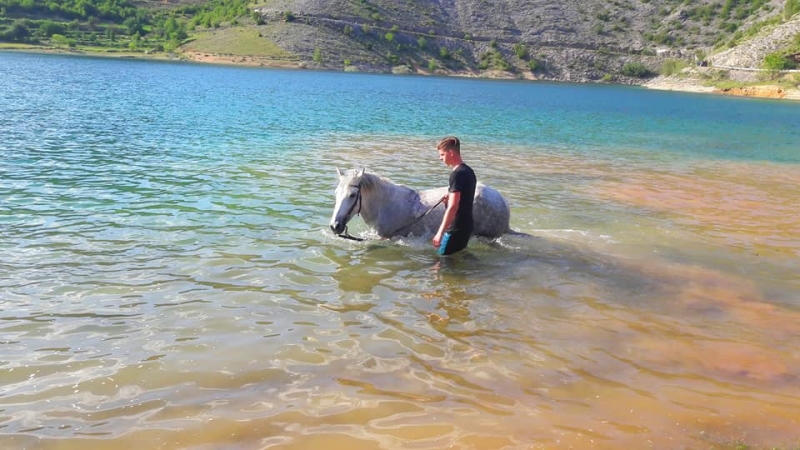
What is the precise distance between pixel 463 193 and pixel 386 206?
2.13m

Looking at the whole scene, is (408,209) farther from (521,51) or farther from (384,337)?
(521,51)

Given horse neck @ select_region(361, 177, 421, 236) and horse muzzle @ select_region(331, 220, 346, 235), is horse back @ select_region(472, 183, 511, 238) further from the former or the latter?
horse muzzle @ select_region(331, 220, 346, 235)

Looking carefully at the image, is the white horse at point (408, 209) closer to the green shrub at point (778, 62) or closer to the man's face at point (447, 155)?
the man's face at point (447, 155)

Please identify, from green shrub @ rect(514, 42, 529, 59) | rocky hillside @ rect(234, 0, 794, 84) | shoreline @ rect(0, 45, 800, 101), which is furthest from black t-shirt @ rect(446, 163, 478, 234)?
green shrub @ rect(514, 42, 529, 59)

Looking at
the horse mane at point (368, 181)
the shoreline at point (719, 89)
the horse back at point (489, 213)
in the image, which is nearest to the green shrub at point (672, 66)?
the shoreline at point (719, 89)

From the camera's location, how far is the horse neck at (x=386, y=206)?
11.8 m

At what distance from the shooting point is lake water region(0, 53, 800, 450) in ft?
19.9

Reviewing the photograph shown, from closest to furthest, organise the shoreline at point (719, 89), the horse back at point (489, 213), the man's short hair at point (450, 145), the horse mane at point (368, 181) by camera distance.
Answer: the man's short hair at point (450, 145) → the horse mane at point (368, 181) → the horse back at point (489, 213) → the shoreline at point (719, 89)

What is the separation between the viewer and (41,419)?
5.81 meters

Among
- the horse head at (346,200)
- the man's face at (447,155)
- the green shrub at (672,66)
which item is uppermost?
the green shrub at (672,66)

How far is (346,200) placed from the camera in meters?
10.9

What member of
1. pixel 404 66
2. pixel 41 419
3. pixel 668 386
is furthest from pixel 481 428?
pixel 404 66

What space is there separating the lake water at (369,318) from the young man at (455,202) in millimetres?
532

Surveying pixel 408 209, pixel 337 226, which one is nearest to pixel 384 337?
pixel 337 226
